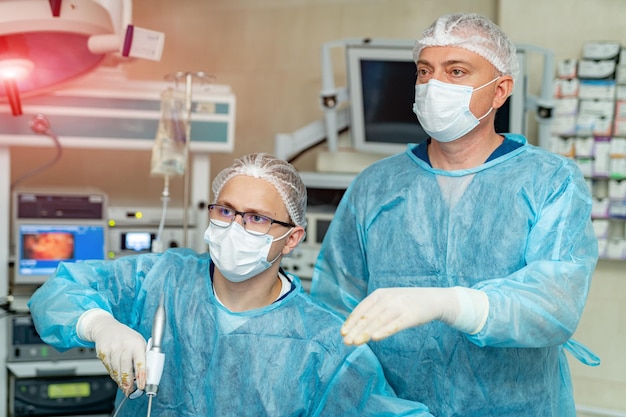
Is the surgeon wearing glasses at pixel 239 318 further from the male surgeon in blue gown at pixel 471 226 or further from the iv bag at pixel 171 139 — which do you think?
the iv bag at pixel 171 139

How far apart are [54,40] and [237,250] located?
3.42ft

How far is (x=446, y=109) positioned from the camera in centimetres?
165

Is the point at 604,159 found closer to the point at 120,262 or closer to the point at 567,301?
the point at 567,301

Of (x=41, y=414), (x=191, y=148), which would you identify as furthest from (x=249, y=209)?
(x=41, y=414)

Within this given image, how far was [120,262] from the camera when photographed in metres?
1.73

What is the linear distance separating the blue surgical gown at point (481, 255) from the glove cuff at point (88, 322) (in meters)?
0.61

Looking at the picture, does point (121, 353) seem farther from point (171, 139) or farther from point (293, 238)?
point (171, 139)

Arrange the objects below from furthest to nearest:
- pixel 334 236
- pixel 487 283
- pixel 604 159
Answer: pixel 604 159, pixel 334 236, pixel 487 283

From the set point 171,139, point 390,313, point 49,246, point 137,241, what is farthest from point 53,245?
point 390,313

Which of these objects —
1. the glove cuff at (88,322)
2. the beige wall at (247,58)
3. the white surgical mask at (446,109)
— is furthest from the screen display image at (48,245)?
the white surgical mask at (446,109)

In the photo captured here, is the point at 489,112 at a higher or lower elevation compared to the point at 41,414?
higher

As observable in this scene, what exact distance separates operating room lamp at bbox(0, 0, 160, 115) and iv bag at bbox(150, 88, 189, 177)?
249 millimetres

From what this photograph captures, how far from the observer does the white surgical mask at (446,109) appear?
1.65m

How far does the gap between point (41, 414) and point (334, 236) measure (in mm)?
1372
